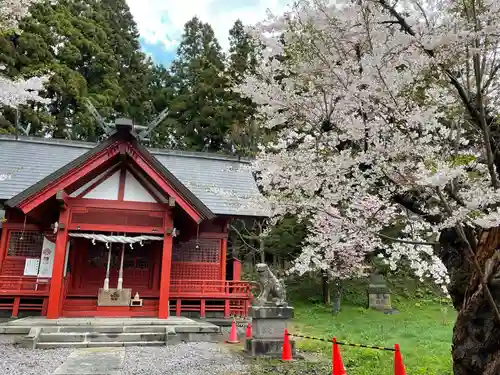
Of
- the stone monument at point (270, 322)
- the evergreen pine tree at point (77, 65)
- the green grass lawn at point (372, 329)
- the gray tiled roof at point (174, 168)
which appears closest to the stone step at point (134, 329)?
the stone monument at point (270, 322)

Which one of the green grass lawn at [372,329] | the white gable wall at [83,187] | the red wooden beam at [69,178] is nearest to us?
the green grass lawn at [372,329]

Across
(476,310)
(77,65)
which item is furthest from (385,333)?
(77,65)

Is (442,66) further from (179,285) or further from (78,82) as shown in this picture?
(78,82)

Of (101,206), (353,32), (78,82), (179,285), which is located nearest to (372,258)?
(179,285)

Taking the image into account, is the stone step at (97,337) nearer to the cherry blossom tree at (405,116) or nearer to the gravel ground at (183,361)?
the gravel ground at (183,361)

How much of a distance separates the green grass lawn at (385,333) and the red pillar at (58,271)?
20.1 feet

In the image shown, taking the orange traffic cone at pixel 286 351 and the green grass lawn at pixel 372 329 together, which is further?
the orange traffic cone at pixel 286 351

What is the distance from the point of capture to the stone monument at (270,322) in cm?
763

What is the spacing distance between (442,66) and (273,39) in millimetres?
2346

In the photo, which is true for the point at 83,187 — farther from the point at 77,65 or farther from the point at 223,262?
the point at 77,65

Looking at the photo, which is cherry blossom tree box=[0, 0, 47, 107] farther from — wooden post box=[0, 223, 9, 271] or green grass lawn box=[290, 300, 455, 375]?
green grass lawn box=[290, 300, 455, 375]

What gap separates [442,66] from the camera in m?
3.73

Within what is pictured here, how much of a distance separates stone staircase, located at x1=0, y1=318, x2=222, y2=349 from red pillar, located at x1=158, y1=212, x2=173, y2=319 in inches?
33.7

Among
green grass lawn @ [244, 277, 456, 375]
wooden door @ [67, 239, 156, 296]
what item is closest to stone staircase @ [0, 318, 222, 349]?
green grass lawn @ [244, 277, 456, 375]
